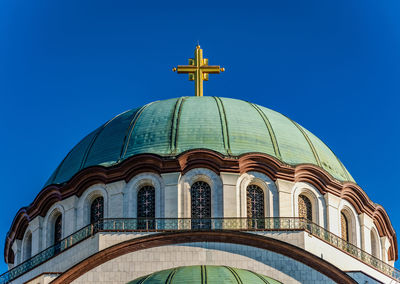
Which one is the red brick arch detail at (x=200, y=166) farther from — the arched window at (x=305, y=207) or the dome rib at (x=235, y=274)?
the dome rib at (x=235, y=274)

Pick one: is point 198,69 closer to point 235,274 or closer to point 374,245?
point 374,245

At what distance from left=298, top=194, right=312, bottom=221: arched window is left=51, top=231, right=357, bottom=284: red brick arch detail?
4.00 meters

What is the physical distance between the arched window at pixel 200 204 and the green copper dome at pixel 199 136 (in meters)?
1.60

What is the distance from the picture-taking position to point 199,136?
5125cm

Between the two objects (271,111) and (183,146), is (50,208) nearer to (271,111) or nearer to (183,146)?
(183,146)

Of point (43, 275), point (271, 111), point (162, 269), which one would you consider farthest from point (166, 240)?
point (271, 111)

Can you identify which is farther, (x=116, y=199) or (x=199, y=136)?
(x=199, y=136)

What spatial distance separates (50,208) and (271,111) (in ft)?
32.5

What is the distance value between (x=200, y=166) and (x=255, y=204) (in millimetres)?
2493

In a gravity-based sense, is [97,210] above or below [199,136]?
below

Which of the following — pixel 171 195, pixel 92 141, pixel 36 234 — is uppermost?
pixel 92 141

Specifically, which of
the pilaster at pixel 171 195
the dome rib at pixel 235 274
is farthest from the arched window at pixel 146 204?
the dome rib at pixel 235 274

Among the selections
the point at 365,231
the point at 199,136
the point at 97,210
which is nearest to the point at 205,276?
the point at 97,210

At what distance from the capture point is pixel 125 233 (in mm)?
47375
